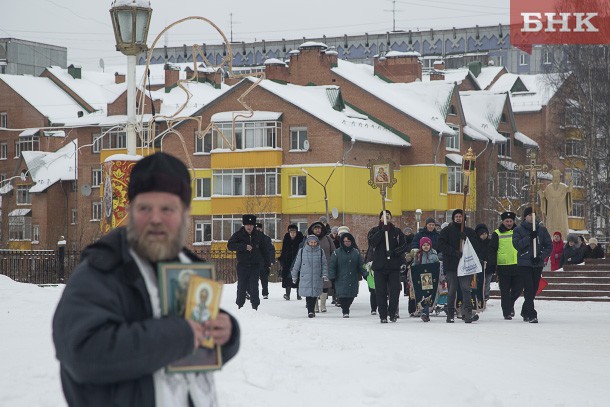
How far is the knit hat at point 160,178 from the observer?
165 inches

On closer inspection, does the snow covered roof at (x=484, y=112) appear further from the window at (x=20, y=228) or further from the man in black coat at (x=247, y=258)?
the man in black coat at (x=247, y=258)

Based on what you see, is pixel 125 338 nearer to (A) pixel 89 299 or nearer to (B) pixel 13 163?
(A) pixel 89 299

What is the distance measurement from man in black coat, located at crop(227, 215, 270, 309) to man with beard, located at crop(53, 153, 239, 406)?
17.9m

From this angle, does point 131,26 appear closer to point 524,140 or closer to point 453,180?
point 453,180

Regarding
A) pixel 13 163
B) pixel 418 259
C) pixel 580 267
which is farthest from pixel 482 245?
pixel 13 163

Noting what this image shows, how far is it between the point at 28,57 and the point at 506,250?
96.9 m

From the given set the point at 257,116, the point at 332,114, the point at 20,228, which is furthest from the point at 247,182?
the point at 20,228

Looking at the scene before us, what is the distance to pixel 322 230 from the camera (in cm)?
2553

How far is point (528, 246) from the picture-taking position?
21750mm

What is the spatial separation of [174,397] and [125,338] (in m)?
0.28

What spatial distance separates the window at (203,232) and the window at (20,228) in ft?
56.5

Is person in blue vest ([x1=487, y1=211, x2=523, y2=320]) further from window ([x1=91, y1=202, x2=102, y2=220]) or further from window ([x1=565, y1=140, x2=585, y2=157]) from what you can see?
window ([x1=91, y1=202, x2=102, y2=220])

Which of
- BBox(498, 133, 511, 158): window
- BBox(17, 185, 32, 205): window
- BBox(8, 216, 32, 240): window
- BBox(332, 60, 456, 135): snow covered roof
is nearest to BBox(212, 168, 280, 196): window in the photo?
BBox(332, 60, 456, 135): snow covered roof

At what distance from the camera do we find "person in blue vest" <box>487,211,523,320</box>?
2194 cm
